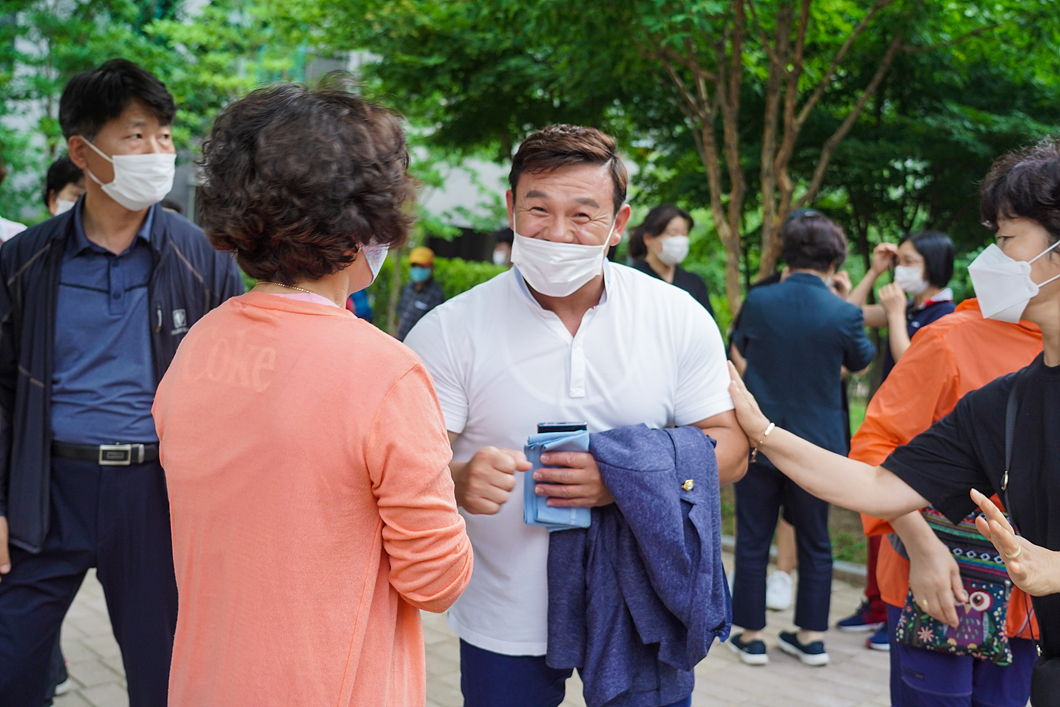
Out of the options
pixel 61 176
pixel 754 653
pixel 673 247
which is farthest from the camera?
pixel 673 247

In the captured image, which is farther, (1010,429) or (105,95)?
(105,95)

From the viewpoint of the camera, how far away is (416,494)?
151cm

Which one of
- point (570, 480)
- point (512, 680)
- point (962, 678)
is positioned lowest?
point (962, 678)

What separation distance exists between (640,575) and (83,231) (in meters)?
2.06

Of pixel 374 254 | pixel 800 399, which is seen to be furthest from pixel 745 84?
pixel 374 254

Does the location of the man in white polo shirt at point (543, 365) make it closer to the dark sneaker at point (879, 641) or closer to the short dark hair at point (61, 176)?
the short dark hair at point (61, 176)

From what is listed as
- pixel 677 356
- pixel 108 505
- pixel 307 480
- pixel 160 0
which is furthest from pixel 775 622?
pixel 160 0

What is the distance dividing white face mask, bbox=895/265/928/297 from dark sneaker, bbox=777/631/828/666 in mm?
1965

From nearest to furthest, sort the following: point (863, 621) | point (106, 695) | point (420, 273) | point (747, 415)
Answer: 1. point (747, 415)
2. point (106, 695)
3. point (863, 621)
4. point (420, 273)

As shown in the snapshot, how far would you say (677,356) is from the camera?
7.91 ft

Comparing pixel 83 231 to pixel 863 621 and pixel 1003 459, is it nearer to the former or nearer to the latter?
pixel 1003 459

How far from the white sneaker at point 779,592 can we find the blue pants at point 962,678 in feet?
9.53

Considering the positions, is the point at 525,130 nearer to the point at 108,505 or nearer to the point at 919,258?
the point at 919,258

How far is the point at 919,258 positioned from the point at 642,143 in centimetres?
553
